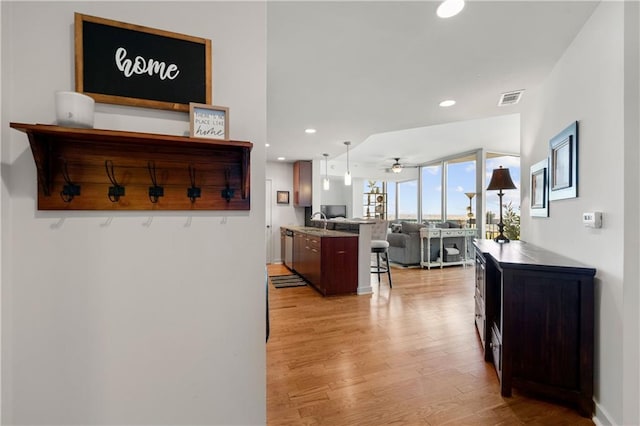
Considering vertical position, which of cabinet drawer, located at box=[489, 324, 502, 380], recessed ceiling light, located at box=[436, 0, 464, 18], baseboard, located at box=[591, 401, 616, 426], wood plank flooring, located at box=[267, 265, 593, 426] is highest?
recessed ceiling light, located at box=[436, 0, 464, 18]

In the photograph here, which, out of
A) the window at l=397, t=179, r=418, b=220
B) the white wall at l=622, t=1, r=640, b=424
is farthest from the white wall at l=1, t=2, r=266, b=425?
the window at l=397, t=179, r=418, b=220

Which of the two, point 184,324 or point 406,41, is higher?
point 406,41

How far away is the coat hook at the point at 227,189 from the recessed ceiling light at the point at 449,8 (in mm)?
1565

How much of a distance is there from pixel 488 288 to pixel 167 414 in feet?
7.66

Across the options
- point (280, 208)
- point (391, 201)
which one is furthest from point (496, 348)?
point (391, 201)

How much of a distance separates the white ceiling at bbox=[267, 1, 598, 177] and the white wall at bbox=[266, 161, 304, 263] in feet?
9.46

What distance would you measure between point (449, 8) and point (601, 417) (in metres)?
2.47

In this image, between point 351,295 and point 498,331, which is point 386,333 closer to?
point 498,331

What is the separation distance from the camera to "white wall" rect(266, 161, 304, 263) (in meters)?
6.99

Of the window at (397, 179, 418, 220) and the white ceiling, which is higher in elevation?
the white ceiling

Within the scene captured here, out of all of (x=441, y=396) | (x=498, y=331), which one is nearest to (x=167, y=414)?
(x=441, y=396)

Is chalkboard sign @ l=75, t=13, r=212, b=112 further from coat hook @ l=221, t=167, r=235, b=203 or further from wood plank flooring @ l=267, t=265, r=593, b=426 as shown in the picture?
wood plank flooring @ l=267, t=265, r=593, b=426

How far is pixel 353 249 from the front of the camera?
427cm

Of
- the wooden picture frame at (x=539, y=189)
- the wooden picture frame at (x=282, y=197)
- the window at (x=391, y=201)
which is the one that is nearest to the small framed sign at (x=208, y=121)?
the wooden picture frame at (x=539, y=189)
